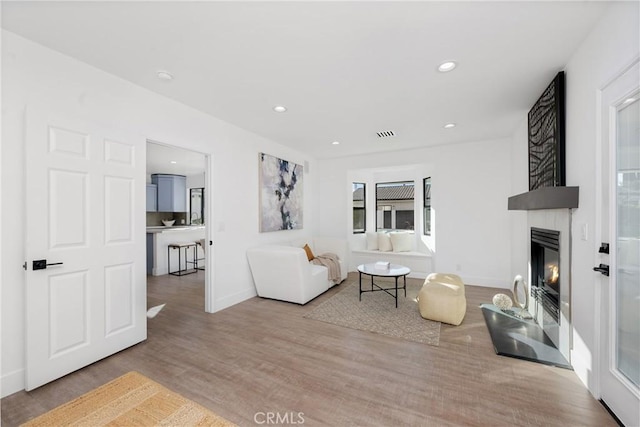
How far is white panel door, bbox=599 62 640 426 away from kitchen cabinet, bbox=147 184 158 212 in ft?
28.8

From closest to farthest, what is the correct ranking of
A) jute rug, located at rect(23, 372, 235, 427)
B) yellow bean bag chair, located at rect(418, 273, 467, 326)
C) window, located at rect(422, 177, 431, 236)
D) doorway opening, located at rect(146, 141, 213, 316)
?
jute rug, located at rect(23, 372, 235, 427) → yellow bean bag chair, located at rect(418, 273, 467, 326) → doorway opening, located at rect(146, 141, 213, 316) → window, located at rect(422, 177, 431, 236)

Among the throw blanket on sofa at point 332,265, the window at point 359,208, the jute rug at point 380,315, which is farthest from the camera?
the window at point 359,208

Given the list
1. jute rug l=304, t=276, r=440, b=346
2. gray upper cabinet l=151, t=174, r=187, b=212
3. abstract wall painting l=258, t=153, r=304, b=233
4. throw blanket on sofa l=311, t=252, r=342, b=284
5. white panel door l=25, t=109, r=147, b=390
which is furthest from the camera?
gray upper cabinet l=151, t=174, r=187, b=212

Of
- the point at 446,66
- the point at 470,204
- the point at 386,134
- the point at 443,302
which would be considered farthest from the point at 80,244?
the point at 470,204

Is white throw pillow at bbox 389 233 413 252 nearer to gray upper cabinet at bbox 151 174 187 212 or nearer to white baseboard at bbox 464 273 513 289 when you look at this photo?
white baseboard at bbox 464 273 513 289

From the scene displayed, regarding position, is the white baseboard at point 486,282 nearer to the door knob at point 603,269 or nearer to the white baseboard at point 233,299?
the door knob at point 603,269

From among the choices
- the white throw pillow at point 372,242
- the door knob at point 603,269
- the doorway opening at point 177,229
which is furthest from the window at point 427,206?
the doorway opening at point 177,229

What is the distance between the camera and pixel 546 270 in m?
2.83

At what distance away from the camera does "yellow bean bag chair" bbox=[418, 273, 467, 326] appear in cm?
299

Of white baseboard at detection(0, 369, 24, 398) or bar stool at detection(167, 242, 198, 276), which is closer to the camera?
white baseboard at detection(0, 369, 24, 398)

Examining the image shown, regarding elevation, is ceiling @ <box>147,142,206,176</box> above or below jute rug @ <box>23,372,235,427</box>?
above

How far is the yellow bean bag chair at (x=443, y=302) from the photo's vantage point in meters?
2.99

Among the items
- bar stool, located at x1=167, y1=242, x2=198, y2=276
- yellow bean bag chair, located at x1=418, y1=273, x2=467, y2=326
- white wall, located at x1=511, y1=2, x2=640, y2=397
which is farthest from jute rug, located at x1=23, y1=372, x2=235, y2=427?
bar stool, located at x1=167, y1=242, x2=198, y2=276

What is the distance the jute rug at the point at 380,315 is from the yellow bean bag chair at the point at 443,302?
0.35 feet
